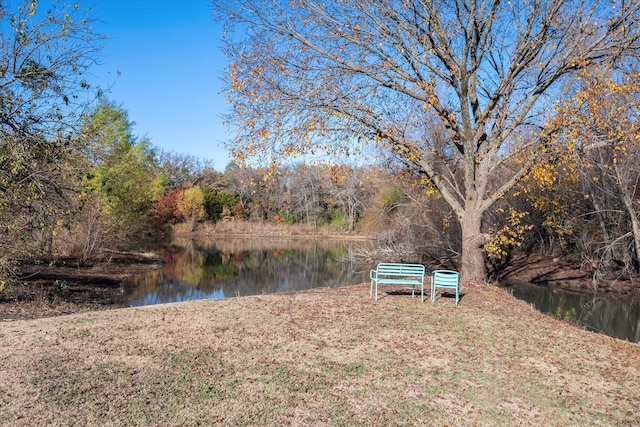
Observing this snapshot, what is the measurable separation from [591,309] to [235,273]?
1578cm

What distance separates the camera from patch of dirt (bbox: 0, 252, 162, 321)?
12406 millimetres

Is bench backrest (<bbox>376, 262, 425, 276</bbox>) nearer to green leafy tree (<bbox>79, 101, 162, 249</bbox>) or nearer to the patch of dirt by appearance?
the patch of dirt

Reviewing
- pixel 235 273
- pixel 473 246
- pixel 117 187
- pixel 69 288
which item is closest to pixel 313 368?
pixel 473 246

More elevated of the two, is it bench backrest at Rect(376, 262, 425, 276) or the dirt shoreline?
bench backrest at Rect(376, 262, 425, 276)

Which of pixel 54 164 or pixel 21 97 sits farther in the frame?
pixel 54 164

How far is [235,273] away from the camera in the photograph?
25312 mm

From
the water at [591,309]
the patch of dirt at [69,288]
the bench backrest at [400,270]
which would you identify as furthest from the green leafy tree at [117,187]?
the water at [591,309]

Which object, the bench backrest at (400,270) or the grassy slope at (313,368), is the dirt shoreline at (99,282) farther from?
the bench backrest at (400,270)

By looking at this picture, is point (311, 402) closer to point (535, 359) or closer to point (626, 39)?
point (535, 359)

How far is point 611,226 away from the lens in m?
21.5

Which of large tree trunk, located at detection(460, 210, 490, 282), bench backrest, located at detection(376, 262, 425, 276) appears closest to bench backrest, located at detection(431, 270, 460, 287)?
bench backrest, located at detection(376, 262, 425, 276)

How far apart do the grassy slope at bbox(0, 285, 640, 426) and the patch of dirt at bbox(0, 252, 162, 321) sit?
4081mm

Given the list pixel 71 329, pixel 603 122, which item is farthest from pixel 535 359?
pixel 71 329

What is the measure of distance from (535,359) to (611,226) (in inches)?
688
